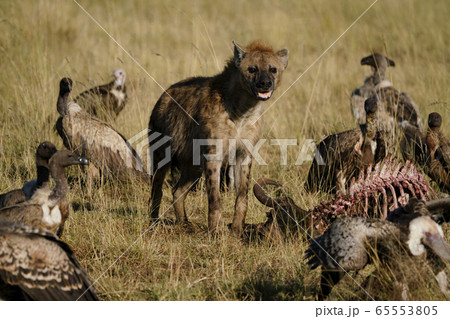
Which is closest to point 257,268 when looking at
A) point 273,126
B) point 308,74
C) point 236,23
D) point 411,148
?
point 411,148

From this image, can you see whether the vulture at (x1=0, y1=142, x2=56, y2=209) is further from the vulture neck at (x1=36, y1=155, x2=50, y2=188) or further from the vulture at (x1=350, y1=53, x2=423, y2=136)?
the vulture at (x1=350, y1=53, x2=423, y2=136)

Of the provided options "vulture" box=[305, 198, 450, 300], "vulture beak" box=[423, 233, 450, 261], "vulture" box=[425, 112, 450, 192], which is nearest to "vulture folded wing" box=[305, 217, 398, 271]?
"vulture" box=[305, 198, 450, 300]

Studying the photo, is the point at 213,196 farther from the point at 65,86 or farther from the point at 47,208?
the point at 65,86

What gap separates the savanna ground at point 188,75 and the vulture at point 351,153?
0.30 metres

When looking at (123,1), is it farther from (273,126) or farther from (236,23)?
(273,126)

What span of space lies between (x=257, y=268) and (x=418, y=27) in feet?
33.8

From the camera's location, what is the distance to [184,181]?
21.8ft

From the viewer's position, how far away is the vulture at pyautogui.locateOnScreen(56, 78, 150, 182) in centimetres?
780

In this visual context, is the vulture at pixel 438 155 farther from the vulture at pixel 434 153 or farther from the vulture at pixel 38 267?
the vulture at pixel 38 267

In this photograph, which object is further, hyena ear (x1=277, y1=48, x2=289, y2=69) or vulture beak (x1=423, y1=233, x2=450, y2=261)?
hyena ear (x1=277, y1=48, x2=289, y2=69)

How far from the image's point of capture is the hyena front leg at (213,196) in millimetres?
6051

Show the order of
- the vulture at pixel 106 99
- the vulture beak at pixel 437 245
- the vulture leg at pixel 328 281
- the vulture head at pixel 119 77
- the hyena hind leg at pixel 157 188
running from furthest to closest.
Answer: the vulture head at pixel 119 77 < the vulture at pixel 106 99 < the hyena hind leg at pixel 157 188 < the vulture leg at pixel 328 281 < the vulture beak at pixel 437 245

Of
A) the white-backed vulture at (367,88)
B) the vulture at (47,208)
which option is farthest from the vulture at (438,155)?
the vulture at (47,208)

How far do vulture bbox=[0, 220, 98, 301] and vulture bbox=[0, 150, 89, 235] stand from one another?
1.88 feet
